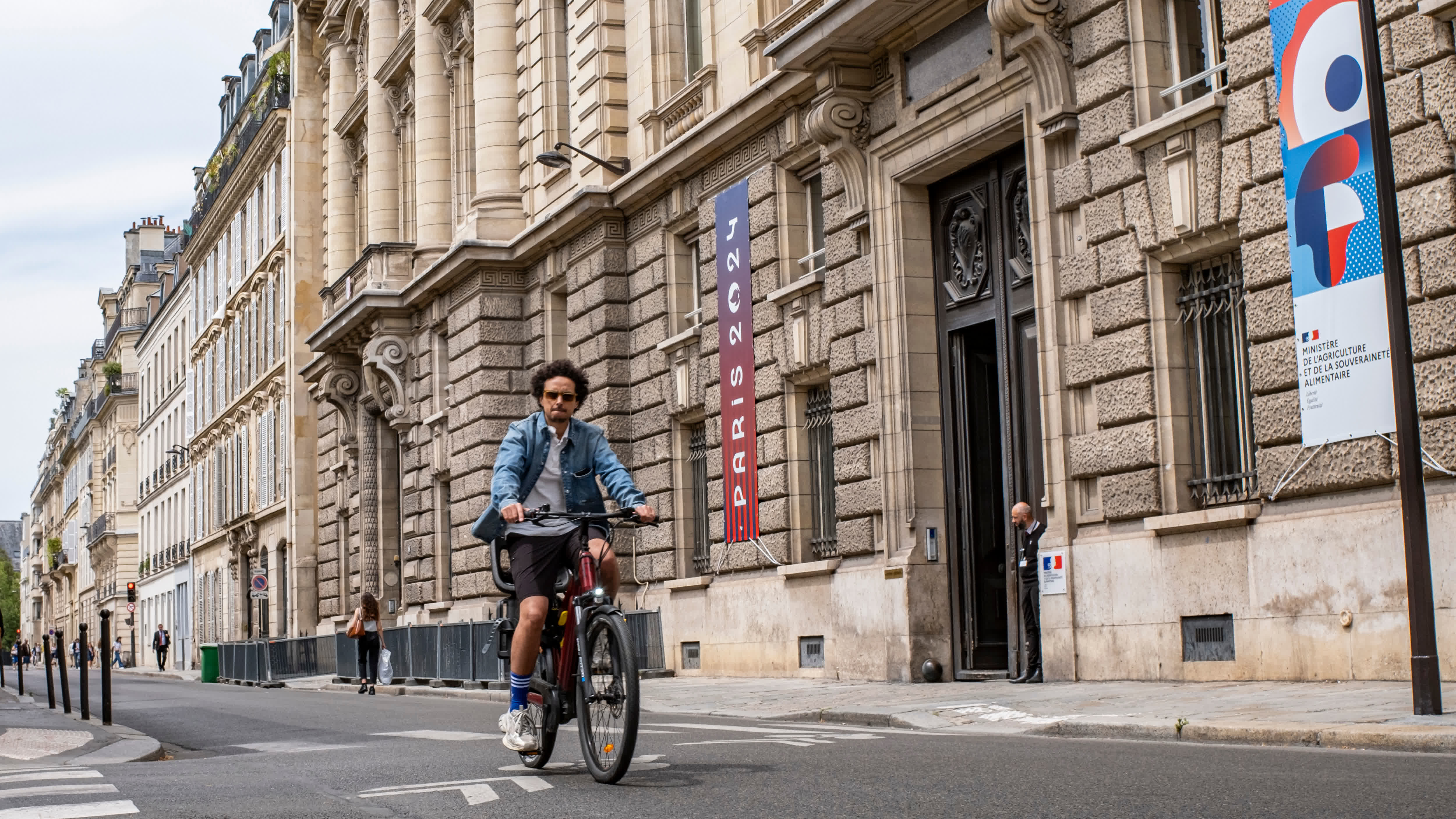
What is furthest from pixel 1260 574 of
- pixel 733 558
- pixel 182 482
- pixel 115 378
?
pixel 115 378

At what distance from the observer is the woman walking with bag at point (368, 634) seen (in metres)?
25.8

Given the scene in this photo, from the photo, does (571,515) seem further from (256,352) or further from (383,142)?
(256,352)

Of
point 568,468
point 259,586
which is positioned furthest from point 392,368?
point 568,468

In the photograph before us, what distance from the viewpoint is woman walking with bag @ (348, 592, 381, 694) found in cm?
2583

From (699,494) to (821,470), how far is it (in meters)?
3.45

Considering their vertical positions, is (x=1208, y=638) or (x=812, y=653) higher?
(x=1208, y=638)

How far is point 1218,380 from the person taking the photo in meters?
14.1

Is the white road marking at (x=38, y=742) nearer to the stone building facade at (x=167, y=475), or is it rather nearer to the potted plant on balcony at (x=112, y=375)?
the stone building facade at (x=167, y=475)

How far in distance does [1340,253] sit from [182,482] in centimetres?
5831

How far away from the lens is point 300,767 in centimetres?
897

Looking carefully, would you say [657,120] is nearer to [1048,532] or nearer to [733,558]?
[733,558]

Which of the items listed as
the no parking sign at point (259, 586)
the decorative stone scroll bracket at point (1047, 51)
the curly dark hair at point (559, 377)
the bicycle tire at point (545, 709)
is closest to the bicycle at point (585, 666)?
the bicycle tire at point (545, 709)

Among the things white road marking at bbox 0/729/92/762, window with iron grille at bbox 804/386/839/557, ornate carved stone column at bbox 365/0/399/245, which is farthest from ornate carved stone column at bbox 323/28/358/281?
white road marking at bbox 0/729/92/762

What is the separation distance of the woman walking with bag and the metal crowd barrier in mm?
283
